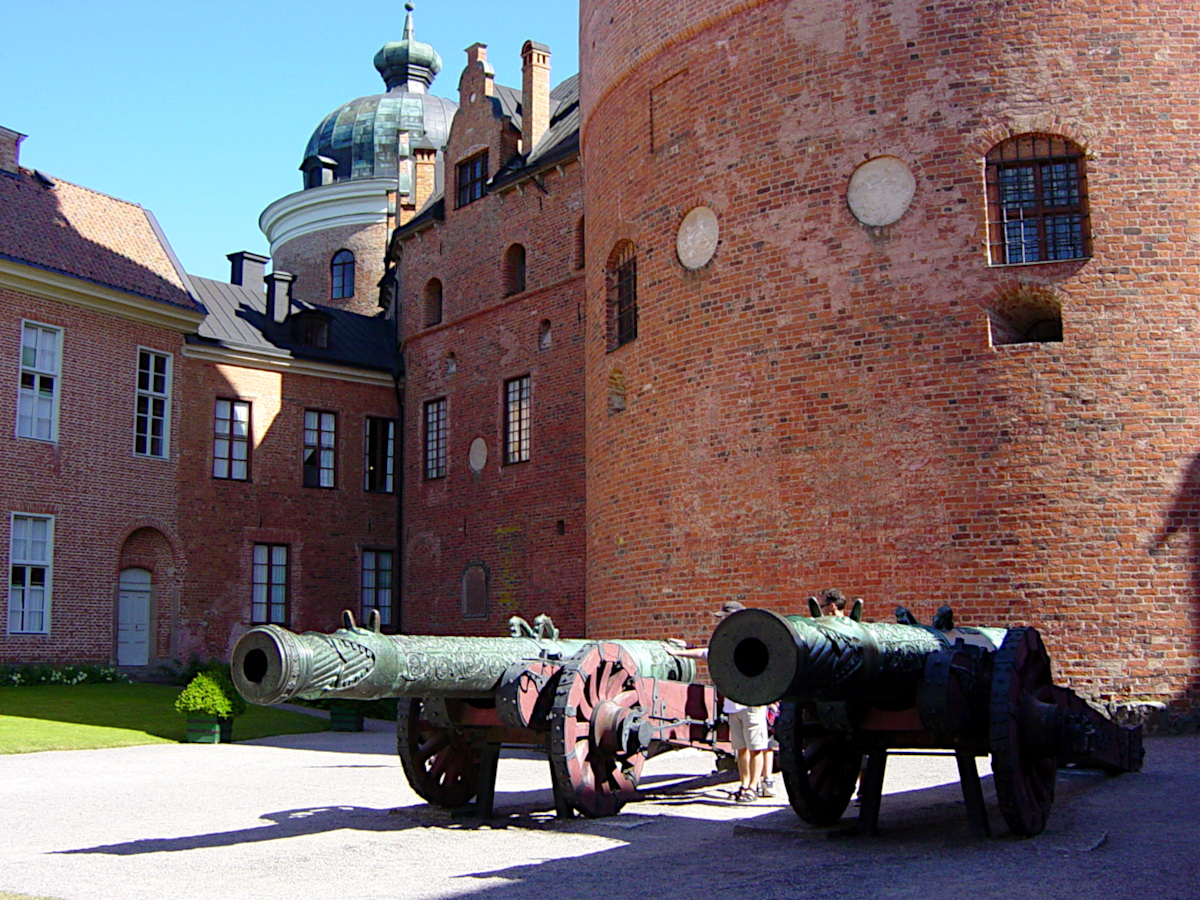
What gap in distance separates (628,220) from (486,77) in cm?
1114

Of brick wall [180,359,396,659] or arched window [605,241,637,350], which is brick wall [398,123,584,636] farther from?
arched window [605,241,637,350]

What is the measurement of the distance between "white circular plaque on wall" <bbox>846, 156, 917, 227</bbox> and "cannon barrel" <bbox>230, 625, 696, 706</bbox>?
7.07 m

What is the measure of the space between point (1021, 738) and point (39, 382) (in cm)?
2048

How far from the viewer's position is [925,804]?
359 inches

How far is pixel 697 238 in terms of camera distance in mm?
15852

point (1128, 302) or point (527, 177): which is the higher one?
point (527, 177)

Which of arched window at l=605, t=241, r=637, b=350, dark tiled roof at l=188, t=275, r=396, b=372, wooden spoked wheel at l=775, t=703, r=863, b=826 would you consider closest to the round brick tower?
arched window at l=605, t=241, r=637, b=350

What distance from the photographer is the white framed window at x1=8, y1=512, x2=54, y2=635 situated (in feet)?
73.9

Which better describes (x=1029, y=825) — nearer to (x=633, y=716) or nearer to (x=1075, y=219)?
(x=633, y=716)

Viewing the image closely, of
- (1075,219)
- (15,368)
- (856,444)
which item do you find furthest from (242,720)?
(1075,219)

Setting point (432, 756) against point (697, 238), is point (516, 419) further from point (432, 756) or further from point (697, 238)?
point (432, 756)

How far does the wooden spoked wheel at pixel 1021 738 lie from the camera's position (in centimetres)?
696

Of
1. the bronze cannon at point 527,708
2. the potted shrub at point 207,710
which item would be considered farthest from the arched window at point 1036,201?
the potted shrub at point 207,710

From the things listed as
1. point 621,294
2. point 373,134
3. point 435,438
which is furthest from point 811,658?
point 373,134
